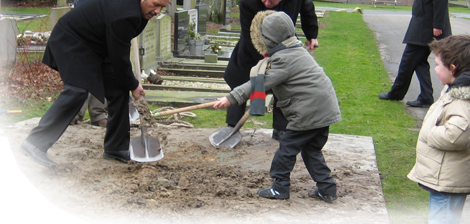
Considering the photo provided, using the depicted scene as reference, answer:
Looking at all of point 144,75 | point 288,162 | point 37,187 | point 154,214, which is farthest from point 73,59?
point 144,75

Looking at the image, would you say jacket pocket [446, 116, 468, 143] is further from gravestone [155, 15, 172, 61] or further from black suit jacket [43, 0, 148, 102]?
gravestone [155, 15, 172, 61]

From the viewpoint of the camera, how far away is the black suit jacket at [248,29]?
5.23m

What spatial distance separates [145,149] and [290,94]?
5.27 ft

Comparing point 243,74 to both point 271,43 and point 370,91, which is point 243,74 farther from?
point 370,91

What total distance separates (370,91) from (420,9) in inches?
67.2

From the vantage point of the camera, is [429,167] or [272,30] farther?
[272,30]

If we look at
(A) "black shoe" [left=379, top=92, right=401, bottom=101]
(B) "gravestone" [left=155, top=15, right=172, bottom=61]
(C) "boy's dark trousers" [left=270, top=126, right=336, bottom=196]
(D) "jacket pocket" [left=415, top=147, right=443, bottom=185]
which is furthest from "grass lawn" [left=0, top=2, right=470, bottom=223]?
(B) "gravestone" [left=155, top=15, right=172, bottom=61]

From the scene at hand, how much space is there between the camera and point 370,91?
332 inches

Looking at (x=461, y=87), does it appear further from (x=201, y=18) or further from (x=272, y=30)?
(x=201, y=18)

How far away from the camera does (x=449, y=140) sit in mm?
2881

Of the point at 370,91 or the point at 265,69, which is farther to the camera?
the point at 370,91

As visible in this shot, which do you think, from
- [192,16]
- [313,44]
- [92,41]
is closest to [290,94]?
[92,41]

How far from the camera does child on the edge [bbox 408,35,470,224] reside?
9.52ft

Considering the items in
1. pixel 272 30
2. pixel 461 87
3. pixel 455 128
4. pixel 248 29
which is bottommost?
pixel 455 128
